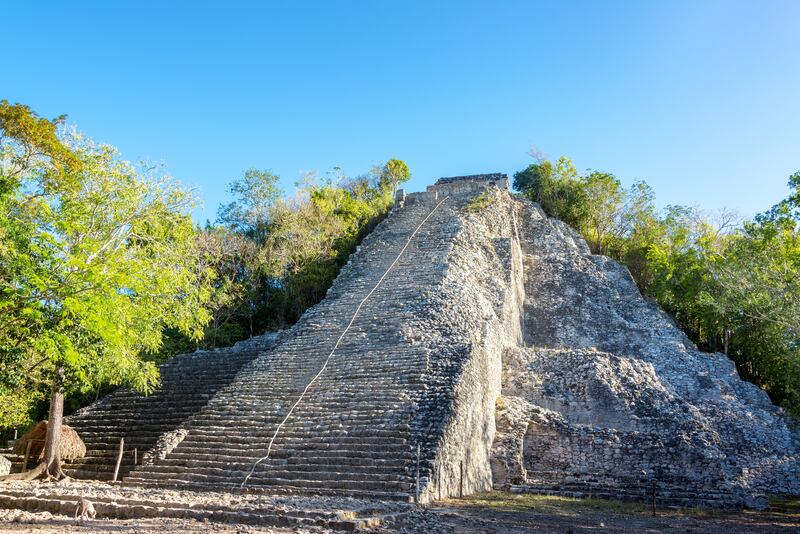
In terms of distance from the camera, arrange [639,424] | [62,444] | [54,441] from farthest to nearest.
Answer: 1. [639,424]
2. [62,444]
3. [54,441]

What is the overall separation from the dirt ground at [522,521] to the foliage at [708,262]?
4.01m

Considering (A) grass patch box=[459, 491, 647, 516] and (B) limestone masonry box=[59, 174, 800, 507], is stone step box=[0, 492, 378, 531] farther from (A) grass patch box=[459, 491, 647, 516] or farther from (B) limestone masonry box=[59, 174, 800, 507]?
(A) grass patch box=[459, 491, 647, 516]

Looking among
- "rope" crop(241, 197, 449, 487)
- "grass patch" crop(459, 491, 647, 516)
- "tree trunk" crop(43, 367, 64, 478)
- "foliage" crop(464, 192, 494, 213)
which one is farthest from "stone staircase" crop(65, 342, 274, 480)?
"foliage" crop(464, 192, 494, 213)

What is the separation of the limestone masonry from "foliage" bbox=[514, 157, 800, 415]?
1.72 meters

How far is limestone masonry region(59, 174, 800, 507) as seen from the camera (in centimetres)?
1009

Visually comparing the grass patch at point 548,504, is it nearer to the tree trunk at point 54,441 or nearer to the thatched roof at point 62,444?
the tree trunk at point 54,441

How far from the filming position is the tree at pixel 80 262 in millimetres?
8078

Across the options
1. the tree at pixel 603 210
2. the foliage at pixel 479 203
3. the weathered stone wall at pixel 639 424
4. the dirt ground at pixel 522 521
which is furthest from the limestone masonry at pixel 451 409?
the tree at pixel 603 210

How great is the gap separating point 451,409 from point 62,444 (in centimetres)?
748

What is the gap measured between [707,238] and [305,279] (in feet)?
43.9

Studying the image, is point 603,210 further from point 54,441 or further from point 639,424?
point 54,441

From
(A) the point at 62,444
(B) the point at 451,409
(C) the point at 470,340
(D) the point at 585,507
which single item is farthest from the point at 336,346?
(D) the point at 585,507

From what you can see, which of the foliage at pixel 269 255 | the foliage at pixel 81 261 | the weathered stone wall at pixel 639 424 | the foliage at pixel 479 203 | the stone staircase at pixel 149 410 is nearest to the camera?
the foliage at pixel 81 261

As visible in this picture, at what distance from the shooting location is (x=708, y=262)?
715 inches
